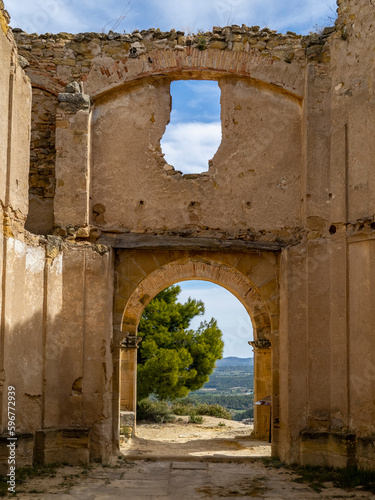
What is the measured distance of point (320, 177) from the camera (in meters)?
9.61

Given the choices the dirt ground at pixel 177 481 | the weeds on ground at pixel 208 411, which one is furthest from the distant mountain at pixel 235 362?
the dirt ground at pixel 177 481

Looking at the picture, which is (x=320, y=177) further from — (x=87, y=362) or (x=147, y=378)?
(x=147, y=378)

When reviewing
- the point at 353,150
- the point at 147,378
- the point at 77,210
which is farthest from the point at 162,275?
the point at 353,150

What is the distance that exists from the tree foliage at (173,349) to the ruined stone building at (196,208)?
929cm

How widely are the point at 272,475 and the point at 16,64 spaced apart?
673cm

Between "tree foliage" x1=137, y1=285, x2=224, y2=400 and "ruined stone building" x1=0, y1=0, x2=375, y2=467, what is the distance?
9.29 m

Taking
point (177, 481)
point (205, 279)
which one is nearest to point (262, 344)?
point (205, 279)

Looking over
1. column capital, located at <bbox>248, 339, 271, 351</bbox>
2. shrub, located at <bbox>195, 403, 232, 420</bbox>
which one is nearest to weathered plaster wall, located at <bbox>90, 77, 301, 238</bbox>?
column capital, located at <bbox>248, 339, 271, 351</bbox>

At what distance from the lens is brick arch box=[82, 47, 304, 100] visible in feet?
32.5

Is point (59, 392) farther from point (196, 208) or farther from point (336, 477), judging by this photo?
point (336, 477)

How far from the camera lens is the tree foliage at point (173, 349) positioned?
19.0m

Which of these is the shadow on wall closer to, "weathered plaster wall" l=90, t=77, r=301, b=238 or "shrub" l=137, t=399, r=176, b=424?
"weathered plaster wall" l=90, t=77, r=301, b=238

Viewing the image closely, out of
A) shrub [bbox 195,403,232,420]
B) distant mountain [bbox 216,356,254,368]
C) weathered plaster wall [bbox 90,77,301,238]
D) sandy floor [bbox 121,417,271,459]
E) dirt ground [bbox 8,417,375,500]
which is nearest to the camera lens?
dirt ground [bbox 8,417,375,500]

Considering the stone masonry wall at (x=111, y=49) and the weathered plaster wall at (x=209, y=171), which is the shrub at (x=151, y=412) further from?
the stone masonry wall at (x=111, y=49)
